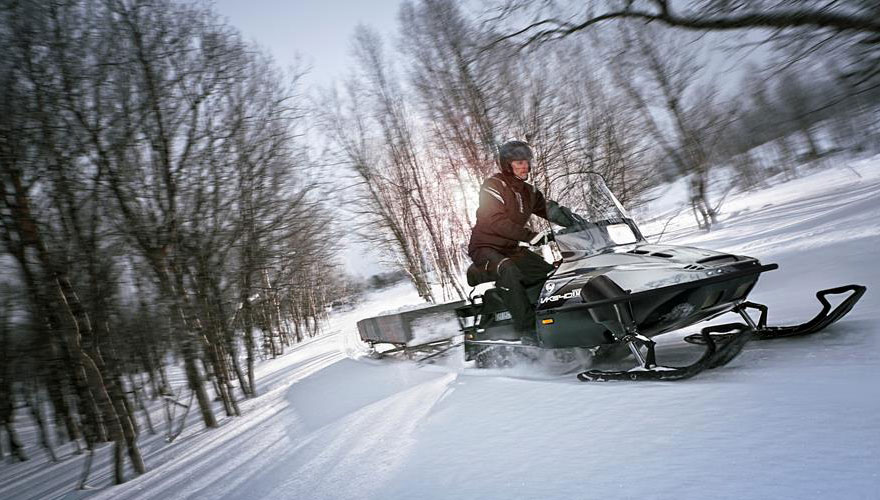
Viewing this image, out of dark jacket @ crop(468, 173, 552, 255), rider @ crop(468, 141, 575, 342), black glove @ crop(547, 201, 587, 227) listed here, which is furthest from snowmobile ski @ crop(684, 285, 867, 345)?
dark jacket @ crop(468, 173, 552, 255)

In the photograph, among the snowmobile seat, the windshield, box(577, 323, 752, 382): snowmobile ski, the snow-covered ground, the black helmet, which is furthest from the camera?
the snowmobile seat

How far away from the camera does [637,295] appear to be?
10.4 feet

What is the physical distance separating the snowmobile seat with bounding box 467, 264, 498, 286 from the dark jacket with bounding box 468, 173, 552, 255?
263mm

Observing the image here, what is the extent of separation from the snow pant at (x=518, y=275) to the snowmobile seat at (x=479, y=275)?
6 cm

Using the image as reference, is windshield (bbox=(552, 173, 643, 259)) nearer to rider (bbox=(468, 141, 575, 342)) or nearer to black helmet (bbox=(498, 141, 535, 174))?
rider (bbox=(468, 141, 575, 342))

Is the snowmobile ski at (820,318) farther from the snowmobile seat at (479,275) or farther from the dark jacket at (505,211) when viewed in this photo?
the snowmobile seat at (479,275)

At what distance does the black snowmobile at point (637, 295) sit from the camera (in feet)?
10.2

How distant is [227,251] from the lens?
7.85 metres

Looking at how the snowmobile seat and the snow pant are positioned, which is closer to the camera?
the snow pant

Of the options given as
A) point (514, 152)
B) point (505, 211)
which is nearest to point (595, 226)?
point (505, 211)

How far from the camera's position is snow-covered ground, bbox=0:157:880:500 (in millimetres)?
1844

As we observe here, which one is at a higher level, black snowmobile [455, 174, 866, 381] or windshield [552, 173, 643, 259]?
windshield [552, 173, 643, 259]

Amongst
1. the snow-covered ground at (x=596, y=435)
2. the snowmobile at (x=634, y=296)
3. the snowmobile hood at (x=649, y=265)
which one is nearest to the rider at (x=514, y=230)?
the snowmobile at (x=634, y=296)

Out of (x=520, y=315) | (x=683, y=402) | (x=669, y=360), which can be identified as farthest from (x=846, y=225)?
(x=683, y=402)
